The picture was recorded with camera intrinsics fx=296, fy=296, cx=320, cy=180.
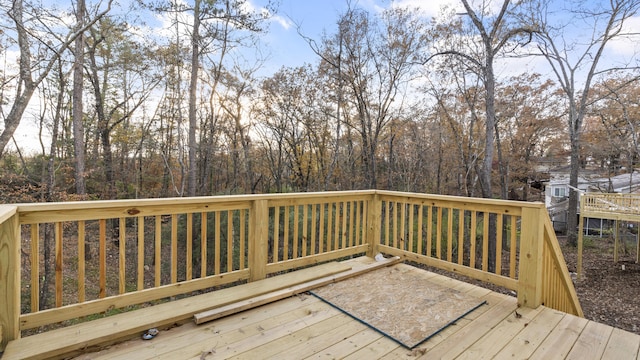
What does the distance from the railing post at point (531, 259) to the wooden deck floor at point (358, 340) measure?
4.6 inches

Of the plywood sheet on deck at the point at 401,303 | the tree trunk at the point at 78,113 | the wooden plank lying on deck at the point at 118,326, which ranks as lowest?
the plywood sheet on deck at the point at 401,303

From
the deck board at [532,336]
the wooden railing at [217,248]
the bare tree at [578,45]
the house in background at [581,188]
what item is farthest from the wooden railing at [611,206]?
the deck board at [532,336]

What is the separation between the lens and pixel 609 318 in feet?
19.0

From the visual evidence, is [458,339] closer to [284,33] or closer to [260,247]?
[260,247]

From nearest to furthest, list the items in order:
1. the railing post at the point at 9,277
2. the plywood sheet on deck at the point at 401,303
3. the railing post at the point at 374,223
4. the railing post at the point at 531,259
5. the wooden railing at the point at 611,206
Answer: the railing post at the point at 9,277
the plywood sheet on deck at the point at 401,303
the railing post at the point at 531,259
the railing post at the point at 374,223
the wooden railing at the point at 611,206

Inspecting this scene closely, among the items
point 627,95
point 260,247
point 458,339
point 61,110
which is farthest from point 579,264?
point 61,110

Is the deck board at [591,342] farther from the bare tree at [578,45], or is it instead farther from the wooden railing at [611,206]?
the bare tree at [578,45]

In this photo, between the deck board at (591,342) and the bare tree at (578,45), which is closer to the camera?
the deck board at (591,342)

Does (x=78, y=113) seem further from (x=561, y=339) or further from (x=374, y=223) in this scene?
(x=561, y=339)

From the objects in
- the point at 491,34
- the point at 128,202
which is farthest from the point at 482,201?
the point at 491,34

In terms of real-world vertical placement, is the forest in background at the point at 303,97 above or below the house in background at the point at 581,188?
above

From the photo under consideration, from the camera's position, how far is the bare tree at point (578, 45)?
28.7 feet

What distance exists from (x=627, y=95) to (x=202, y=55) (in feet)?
44.8

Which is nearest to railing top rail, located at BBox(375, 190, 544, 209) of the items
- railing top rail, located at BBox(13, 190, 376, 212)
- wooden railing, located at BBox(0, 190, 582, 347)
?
wooden railing, located at BBox(0, 190, 582, 347)
